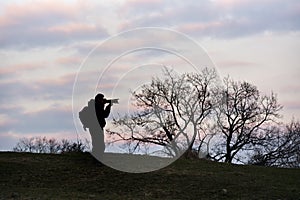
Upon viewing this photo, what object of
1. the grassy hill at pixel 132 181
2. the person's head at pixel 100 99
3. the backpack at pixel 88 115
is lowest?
the grassy hill at pixel 132 181

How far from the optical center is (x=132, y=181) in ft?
65.9

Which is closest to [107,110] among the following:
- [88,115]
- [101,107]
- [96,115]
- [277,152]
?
[101,107]

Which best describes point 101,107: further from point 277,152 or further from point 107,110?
point 277,152

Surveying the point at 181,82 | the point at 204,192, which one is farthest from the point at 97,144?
the point at 181,82

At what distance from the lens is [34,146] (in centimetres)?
7338

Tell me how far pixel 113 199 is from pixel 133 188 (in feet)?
7.00

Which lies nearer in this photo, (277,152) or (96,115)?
(96,115)

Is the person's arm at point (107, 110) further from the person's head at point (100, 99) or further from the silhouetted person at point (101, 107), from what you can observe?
the person's head at point (100, 99)

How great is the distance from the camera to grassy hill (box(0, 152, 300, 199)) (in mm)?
18297

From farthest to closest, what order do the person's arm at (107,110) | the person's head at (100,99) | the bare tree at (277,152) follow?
the bare tree at (277,152)
the person's arm at (107,110)
the person's head at (100,99)

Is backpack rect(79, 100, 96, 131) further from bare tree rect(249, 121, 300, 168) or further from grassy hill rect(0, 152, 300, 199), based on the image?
bare tree rect(249, 121, 300, 168)

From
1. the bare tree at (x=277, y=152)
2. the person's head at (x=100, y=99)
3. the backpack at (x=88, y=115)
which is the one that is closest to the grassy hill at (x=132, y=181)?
the backpack at (x=88, y=115)

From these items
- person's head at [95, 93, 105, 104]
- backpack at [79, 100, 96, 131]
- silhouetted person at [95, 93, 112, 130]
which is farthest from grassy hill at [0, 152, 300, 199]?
person's head at [95, 93, 105, 104]

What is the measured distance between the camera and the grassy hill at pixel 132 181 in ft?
60.0
